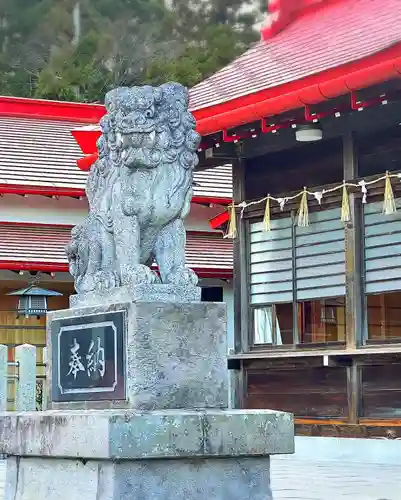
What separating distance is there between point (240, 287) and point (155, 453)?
905 cm

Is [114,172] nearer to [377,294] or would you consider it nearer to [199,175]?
[377,294]

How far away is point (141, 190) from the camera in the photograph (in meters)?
7.59

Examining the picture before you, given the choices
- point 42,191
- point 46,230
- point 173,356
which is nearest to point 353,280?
point 173,356

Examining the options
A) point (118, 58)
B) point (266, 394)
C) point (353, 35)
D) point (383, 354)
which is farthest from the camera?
point (118, 58)

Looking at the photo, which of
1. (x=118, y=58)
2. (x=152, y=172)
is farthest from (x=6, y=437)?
(x=118, y=58)

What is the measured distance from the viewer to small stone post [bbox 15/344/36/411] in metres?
15.6

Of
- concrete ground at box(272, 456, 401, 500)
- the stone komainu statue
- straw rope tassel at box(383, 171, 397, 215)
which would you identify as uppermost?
straw rope tassel at box(383, 171, 397, 215)

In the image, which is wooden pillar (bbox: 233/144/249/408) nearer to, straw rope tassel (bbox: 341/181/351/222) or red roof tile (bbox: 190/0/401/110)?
red roof tile (bbox: 190/0/401/110)

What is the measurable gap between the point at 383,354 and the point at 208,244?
371 inches

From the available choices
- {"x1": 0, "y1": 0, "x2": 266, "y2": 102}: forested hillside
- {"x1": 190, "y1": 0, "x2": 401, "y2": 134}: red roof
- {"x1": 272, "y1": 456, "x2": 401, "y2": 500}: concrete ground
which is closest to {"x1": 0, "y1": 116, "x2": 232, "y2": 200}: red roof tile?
{"x1": 190, "y1": 0, "x2": 401, "y2": 134}: red roof

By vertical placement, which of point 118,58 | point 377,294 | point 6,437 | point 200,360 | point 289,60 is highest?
point 118,58

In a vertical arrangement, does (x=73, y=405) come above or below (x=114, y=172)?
below

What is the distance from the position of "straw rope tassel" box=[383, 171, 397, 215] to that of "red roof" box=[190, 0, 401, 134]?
136cm

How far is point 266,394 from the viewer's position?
1549cm
